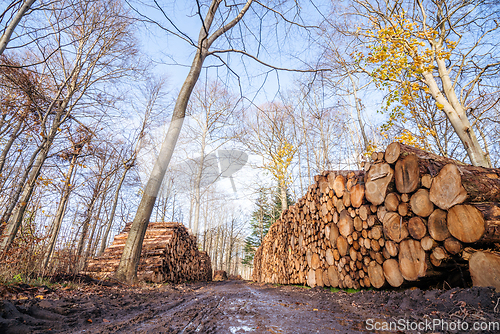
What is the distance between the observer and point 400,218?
7.87ft

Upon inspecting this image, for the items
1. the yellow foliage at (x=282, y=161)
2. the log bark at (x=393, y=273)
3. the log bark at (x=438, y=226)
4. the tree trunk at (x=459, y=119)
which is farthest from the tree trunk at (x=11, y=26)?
the yellow foliage at (x=282, y=161)

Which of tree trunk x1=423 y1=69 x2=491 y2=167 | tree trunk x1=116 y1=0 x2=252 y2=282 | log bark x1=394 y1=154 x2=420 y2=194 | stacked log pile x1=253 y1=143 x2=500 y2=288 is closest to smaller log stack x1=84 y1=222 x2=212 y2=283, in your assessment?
tree trunk x1=116 y1=0 x2=252 y2=282

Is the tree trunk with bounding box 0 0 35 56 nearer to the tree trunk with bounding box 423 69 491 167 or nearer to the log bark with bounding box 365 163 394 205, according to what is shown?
the log bark with bounding box 365 163 394 205

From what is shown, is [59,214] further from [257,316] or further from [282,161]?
[282,161]

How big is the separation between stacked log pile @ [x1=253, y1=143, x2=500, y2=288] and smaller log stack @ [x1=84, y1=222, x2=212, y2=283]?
3.88 metres

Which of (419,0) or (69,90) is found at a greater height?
(419,0)

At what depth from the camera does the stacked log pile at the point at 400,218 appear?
6.17ft

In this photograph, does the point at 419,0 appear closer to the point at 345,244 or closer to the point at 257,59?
the point at 257,59

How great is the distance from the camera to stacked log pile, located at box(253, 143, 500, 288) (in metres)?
1.88

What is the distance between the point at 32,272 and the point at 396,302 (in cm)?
498

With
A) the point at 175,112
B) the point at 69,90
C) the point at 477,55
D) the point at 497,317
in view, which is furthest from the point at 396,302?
the point at 69,90

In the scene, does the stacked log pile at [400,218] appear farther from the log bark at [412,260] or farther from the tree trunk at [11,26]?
the tree trunk at [11,26]

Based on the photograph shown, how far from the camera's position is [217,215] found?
28.2 m

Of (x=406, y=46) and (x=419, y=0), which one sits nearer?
(x=406, y=46)
